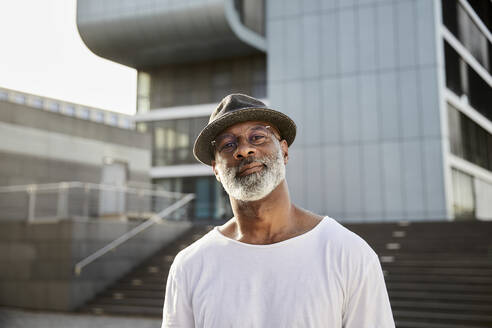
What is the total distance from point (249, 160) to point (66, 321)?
1129cm

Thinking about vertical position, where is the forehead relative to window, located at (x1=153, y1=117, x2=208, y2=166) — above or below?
below

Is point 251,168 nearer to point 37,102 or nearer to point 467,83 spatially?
point 467,83

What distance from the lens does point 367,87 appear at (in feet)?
76.6

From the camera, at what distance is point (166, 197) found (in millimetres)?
19109

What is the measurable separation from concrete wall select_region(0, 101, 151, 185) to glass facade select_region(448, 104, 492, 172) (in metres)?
15.1

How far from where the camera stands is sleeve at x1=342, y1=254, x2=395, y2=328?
6.19 ft

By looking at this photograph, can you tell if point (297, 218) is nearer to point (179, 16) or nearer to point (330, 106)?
point (330, 106)

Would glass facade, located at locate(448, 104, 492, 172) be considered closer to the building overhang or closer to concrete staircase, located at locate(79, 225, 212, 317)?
the building overhang

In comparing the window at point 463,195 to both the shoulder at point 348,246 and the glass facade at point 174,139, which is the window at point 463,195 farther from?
the shoulder at point 348,246

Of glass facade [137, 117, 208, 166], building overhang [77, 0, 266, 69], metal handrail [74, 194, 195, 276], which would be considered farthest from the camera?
glass facade [137, 117, 208, 166]

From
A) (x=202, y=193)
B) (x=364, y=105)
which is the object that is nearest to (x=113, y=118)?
(x=202, y=193)

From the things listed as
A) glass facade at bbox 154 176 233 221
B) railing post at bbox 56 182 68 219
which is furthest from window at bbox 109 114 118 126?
railing post at bbox 56 182 68 219

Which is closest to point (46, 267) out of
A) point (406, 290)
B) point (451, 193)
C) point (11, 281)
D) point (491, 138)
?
point (11, 281)

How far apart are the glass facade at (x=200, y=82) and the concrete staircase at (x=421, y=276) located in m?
17.1
